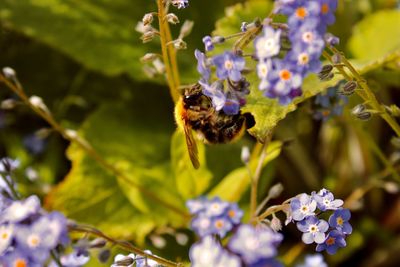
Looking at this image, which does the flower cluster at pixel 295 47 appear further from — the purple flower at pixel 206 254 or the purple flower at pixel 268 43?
the purple flower at pixel 206 254

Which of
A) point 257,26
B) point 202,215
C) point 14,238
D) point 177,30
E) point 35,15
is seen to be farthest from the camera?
point 177,30

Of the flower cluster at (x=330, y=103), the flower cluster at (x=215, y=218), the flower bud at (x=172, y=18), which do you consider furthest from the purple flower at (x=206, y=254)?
the flower cluster at (x=330, y=103)

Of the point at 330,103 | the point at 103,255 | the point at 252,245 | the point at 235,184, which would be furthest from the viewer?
the point at 235,184

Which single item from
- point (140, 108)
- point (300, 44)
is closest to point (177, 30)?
point (140, 108)

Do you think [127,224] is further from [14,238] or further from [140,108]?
[14,238]

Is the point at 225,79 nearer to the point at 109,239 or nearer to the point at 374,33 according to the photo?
the point at 109,239

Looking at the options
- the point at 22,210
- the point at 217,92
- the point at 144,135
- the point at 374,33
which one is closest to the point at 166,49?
the point at 217,92
